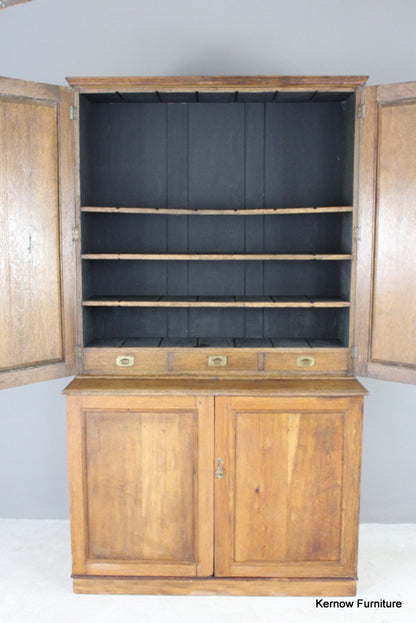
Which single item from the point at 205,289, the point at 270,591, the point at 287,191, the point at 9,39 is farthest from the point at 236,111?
the point at 270,591

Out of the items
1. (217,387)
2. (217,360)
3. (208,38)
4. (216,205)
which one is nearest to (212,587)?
(217,387)

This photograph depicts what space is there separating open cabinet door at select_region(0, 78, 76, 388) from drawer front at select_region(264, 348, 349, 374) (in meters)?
0.94

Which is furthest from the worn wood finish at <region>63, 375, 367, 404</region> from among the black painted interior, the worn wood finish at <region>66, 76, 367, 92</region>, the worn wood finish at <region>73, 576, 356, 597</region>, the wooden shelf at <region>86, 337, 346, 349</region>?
the worn wood finish at <region>66, 76, 367, 92</region>

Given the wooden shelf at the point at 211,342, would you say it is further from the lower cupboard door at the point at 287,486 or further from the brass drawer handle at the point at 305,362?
the lower cupboard door at the point at 287,486

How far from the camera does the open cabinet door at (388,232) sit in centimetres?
247

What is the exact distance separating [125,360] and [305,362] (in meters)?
0.83

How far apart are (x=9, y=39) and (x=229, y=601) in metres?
3.00

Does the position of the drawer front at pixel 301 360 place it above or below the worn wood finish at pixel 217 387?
above

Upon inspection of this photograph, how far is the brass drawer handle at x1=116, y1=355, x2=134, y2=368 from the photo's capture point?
2.75 metres

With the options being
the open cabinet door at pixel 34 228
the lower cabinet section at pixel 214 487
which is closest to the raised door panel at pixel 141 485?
the lower cabinet section at pixel 214 487

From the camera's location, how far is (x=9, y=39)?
316cm

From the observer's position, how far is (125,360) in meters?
2.76

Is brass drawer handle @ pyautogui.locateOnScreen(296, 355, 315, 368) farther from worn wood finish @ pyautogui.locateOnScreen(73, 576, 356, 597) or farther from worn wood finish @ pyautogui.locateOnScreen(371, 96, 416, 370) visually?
worn wood finish @ pyautogui.locateOnScreen(73, 576, 356, 597)

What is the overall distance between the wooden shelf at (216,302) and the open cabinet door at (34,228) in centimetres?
20
